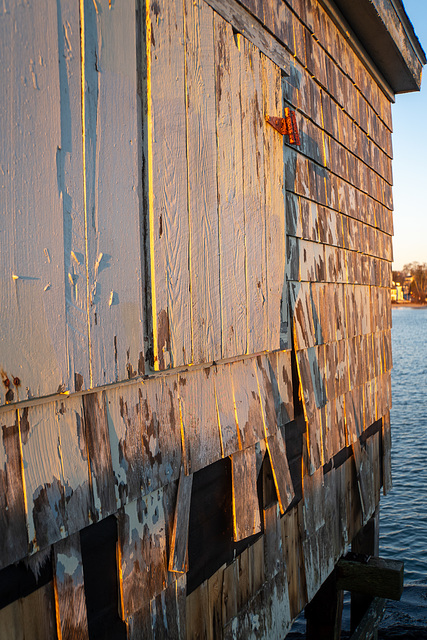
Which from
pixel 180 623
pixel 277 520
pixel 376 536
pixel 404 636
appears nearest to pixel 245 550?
pixel 277 520

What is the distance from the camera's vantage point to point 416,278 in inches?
3932

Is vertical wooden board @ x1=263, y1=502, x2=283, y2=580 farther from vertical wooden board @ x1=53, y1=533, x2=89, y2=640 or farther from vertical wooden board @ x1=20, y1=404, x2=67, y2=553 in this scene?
vertical wooden board @ x1=20, y1=404, x2=67, y2=553

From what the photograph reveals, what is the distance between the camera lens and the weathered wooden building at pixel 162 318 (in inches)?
58.6

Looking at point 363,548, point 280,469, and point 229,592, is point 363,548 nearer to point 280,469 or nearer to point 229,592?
point 280,469

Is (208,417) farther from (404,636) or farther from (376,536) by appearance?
(404,636)

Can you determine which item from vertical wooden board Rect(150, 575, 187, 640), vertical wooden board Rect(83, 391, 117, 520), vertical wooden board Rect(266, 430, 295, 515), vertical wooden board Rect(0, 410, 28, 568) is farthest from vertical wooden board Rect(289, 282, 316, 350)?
vertical wooden board Rect(0, 410, 28, 568)

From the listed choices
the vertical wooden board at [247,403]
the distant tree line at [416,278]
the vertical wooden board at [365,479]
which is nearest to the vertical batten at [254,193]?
the vertical wooden board at [247,403]

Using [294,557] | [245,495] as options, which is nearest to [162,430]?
[245,495]

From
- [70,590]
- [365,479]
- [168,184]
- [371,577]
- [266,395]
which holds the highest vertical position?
[168,184]

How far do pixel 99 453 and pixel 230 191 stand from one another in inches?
49.9

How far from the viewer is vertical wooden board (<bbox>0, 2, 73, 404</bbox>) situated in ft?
4.59

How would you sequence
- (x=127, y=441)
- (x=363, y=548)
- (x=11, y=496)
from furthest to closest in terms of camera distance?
(x=363, y=548), (x=127, y=441), (x=11, y=496)

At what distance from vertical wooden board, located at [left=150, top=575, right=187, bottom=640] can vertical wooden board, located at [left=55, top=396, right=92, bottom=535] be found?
62cm

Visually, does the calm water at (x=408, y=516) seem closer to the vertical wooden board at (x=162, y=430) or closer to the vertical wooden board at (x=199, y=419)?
the vertical wooden board at (x=199, y=419)
